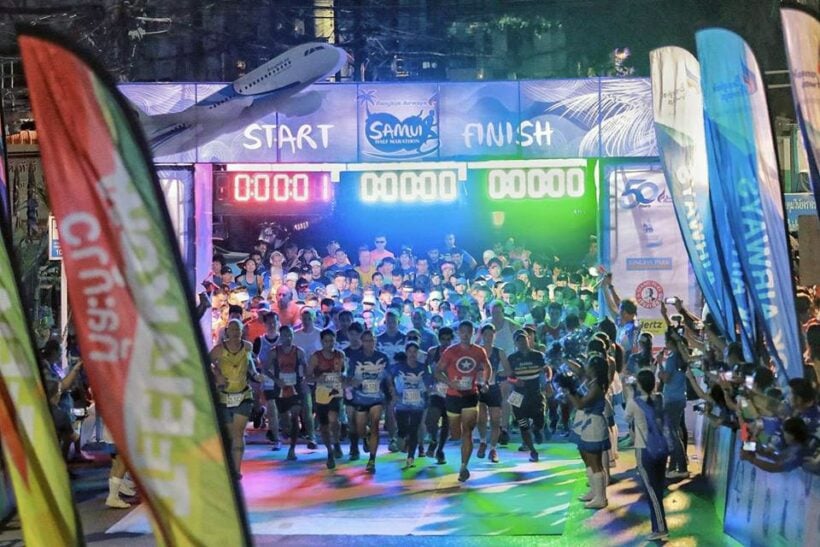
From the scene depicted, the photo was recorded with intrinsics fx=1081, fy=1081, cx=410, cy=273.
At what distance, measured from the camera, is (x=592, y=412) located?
1048 cm

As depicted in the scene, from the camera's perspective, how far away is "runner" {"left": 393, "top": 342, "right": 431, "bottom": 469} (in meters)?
13.3

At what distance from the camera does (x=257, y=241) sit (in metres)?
24.9

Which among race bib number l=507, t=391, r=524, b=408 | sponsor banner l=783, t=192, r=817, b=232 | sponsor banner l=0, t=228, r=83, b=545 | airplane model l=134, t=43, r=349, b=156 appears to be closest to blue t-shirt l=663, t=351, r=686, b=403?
race bib number l=507, t=391, r=524, b=408

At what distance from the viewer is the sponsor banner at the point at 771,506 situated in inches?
291

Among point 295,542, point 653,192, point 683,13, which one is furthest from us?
point 683,13

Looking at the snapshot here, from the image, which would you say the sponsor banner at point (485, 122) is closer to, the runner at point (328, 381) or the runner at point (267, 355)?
the runner at point (267, 355)

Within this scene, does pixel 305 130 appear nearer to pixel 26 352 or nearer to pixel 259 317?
pixel 259 317

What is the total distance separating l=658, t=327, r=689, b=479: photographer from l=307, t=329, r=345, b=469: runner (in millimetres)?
3947

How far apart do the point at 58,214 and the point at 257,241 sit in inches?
842

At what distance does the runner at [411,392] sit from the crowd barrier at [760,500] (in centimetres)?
371

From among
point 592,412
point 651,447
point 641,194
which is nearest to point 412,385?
point 592,412

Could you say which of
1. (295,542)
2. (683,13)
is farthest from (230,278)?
(683,13)

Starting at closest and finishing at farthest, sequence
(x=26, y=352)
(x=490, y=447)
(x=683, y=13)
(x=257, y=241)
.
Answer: (x=26, y=352) < (x=490, y=447) < (x=257, y=241) < (x=683, y=13)

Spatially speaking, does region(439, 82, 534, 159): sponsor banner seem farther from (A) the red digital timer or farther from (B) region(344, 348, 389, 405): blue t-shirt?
(B) region(344, 348, 389, 405): blue t-shirt
